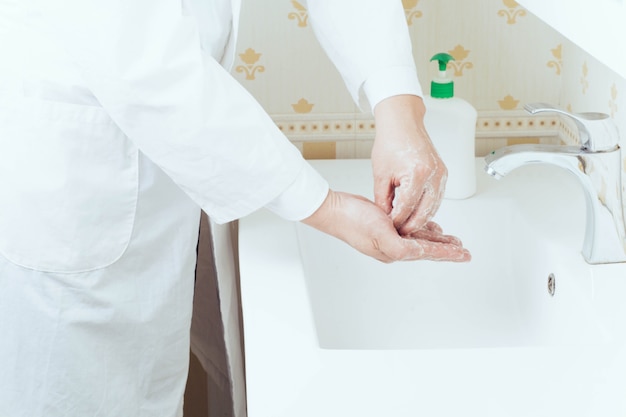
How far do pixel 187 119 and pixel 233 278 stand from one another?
1.66 ft

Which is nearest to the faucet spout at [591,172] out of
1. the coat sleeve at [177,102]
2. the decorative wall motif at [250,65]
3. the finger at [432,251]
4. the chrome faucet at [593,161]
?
the chrome faucet at [593,161]

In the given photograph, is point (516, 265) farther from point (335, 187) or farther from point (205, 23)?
point (205, 23)

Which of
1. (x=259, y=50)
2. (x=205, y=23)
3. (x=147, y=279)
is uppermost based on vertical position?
(x=259, y=50)

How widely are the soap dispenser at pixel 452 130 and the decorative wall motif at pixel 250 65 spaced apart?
0.34m

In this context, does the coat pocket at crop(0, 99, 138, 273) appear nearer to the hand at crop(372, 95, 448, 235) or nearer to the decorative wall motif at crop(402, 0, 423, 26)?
the hand at crop(372, 95, 448, 235)

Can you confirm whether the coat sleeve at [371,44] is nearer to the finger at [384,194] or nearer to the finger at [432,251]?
the finger at [384,194]

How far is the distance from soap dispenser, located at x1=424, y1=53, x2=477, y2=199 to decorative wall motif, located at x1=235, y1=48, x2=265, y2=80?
34 centimetres

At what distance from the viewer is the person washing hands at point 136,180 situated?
0.98 m

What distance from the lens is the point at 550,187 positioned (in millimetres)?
1440

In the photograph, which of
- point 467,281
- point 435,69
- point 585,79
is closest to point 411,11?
point 435,69

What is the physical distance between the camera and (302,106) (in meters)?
1.63

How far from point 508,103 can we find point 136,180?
0.77 metres

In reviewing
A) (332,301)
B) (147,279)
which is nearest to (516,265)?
(332,301)

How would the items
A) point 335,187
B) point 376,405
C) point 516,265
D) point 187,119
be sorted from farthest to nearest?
point 335,187
point 516,265
point 187,119
point 376,405
